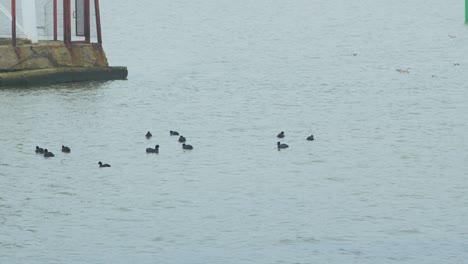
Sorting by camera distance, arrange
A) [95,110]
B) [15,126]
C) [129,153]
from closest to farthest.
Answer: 1. [129,153]
2. [15,126]
3. [95,110]

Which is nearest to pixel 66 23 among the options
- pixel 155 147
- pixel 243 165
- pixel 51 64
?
pixel 51 64

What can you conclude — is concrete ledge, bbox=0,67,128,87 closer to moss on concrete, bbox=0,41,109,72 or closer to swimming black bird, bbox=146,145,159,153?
moss on concrete, bbox=0,41,109,72

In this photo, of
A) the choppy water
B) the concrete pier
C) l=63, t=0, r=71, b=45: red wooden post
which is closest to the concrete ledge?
the concrete pier

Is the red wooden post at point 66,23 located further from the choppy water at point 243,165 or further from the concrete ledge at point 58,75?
the choppy water at point 243,165

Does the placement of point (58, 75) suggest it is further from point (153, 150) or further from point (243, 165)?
point (243, 165)

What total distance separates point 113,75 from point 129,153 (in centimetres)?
1460

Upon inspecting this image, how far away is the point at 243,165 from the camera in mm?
31547

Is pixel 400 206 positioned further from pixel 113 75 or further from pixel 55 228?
pixel 113 75

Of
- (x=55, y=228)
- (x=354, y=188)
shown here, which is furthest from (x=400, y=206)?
(x=55, y=228)

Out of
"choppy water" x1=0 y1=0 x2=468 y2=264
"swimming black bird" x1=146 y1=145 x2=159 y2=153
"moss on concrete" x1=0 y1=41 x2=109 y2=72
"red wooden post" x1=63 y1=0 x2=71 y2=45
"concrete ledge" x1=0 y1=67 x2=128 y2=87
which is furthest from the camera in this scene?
"red wooden post" x1=63 y1=0 x2=71 y2=45

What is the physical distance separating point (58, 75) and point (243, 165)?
14.9 m

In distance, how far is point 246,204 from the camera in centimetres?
2714

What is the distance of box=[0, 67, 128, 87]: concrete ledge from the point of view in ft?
Result: 145

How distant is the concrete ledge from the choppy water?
0.46m
